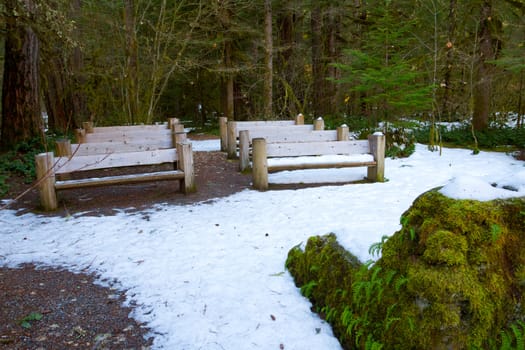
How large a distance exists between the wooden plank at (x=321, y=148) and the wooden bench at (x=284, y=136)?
73 centimetres

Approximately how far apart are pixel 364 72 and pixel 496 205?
7777 mm

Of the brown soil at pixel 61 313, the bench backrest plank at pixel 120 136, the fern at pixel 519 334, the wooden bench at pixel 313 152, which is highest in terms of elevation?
the bench backrest plank at pixel 120 136

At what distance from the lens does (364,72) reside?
9539 mm

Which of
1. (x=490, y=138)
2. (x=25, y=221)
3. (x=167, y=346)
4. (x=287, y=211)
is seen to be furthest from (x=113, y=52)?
(x=167, y=346)

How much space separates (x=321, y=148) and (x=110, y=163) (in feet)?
11.8

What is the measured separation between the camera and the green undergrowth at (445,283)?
6.84ft

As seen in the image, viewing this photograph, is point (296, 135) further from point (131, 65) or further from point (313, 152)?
point (131, 65)

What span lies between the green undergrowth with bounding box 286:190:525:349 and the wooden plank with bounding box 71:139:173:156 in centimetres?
555

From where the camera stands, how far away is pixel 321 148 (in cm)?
716

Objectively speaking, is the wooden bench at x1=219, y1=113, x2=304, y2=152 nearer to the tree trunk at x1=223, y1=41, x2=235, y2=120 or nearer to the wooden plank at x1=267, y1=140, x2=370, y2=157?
the wooden plank at x1=267, y1=140, x2=370, y2=157

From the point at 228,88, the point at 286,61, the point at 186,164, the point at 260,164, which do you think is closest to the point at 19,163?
the point at 186,164

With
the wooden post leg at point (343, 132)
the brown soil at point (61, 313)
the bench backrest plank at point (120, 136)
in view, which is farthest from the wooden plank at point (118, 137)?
the brown soil at point (61, 313)

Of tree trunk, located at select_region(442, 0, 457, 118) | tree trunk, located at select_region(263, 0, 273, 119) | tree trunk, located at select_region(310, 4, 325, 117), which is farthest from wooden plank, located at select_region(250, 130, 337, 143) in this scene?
tree trunk, located at select_region(310, 4, 325, 117)

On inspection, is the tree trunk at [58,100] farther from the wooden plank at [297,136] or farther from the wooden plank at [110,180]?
the wooden plank at [110,180]
